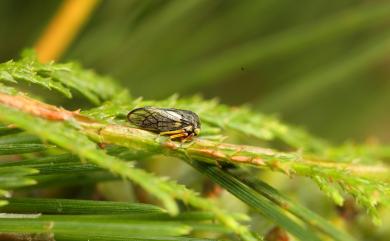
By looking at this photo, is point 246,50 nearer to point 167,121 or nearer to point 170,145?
point 167,121

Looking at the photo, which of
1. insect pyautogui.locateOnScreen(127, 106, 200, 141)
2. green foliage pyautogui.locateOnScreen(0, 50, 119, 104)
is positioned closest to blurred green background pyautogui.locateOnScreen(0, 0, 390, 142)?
green foliage pyautogui.locateOnScreen(0, 50, 119, 104)

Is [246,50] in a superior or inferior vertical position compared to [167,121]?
superior

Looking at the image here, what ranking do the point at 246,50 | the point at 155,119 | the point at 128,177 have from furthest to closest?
the point at 246,50
the point at 155,119
the point at 128,177

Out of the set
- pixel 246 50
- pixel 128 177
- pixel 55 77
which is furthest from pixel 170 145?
pixel 246 50

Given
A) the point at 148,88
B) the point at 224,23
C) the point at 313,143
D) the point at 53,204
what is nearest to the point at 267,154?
the point at 53,204

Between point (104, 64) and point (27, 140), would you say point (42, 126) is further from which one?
point (104, 64)

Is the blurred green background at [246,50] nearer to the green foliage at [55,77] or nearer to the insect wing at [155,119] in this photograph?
the green foliage at [55,77]
